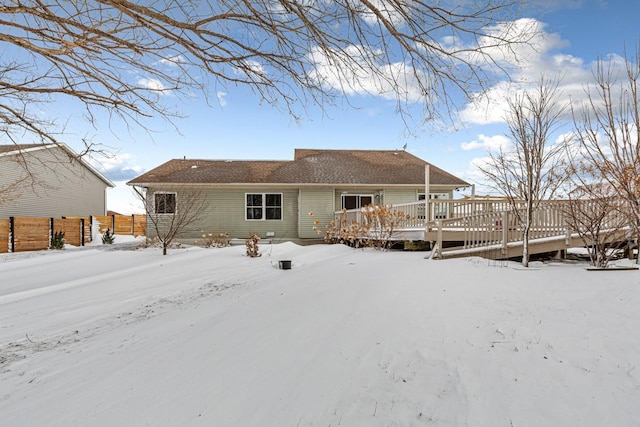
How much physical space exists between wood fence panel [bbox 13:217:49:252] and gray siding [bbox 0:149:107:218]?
1.28 m

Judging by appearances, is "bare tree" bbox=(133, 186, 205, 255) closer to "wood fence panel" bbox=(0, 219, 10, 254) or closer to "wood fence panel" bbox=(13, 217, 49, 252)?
"wood fence panel" bbox=(13, 217, 49, 252)

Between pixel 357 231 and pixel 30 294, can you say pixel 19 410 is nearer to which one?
pixel 30 294

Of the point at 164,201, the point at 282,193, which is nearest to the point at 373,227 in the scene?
the point at 282,193

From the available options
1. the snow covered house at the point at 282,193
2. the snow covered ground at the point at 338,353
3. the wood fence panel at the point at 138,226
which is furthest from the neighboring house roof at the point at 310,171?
the snow covered ground at the point at 338,353

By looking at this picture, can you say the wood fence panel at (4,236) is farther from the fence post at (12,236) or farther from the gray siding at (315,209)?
the gray siding at (315,209)

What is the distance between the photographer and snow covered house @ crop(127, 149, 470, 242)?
1545 centimetres

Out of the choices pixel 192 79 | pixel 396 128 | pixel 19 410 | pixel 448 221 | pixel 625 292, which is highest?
pixel 192 79

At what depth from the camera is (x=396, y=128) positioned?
4211mm

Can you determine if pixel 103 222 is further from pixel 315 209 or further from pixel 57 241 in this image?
pixel 315 209

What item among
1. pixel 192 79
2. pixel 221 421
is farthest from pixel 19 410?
pixel 192 79

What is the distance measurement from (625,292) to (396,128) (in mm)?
4246

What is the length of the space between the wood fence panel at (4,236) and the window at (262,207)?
10610 millimetres

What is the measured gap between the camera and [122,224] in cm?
2344

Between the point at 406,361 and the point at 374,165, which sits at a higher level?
the point at 374,165
